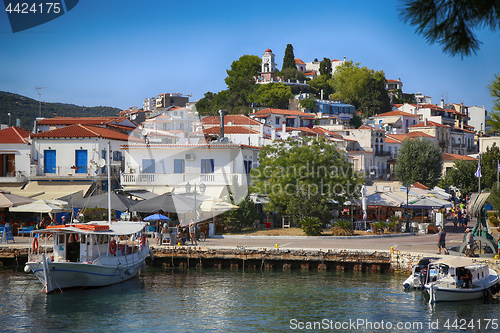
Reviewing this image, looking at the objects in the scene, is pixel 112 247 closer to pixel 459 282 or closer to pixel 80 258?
pixel 80 258

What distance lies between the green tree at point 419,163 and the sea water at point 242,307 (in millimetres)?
40579

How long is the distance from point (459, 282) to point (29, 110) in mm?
112485

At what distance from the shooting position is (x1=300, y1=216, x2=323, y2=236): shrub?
31891mm

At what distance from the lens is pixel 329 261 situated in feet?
88.2

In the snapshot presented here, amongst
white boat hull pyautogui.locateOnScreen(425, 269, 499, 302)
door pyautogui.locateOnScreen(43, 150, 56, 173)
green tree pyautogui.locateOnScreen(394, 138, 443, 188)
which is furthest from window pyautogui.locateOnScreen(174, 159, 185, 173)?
green tree pyautogui.locateOnScreen(394, 138, 443, 188)

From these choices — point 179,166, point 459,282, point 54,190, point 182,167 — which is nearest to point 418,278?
Answer: point 459,282

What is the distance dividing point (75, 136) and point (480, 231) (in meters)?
29.7

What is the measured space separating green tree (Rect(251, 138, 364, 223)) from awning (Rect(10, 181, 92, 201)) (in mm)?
13338

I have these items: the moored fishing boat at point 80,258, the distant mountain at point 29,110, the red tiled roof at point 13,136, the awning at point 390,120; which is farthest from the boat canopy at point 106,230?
the awning at point 390,120

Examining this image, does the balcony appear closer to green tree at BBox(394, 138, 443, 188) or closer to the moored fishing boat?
the moored fishing boat

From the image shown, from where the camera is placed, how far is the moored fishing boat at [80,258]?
71.4ft

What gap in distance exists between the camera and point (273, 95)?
102 meters

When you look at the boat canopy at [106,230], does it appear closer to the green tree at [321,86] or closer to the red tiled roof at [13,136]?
the red tiled roof at [13,136]

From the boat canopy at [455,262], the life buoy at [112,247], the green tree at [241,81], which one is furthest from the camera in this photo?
the green tree at [241,81]
